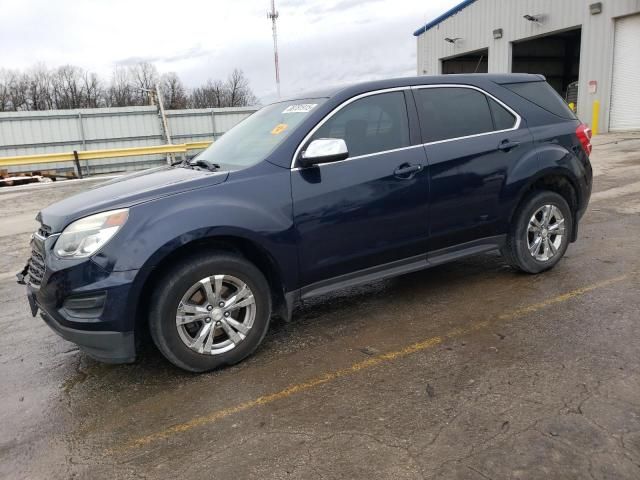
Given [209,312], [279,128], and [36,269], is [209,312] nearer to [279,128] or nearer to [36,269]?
[36,269]

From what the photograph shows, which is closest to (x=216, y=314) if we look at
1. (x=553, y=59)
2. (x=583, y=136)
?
(x=583, y=136)

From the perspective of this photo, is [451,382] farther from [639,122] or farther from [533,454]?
[639,122]

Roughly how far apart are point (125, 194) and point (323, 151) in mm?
1310

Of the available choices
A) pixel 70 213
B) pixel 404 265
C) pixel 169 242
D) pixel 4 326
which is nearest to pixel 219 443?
pixel 169 242

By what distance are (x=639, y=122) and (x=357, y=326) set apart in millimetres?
21039

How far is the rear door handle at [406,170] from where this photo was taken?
383 centimetres

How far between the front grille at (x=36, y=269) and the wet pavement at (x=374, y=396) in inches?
26.9

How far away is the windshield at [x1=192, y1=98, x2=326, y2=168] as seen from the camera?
3.70m

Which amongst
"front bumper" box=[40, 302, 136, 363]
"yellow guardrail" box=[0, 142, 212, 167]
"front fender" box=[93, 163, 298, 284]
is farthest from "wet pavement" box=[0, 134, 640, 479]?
"yellow guardrail" box=[0, 142, 212, 167]

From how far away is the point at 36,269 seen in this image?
329cm

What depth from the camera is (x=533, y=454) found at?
2393 millimetres

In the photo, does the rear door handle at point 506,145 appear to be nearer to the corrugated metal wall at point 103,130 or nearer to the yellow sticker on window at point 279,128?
the yellow sticker on window at point 279,128

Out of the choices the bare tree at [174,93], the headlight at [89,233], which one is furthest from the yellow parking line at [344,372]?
the bare tree at [174,93]

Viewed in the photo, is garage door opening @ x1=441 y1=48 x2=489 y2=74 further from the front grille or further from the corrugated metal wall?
the front grille
